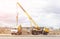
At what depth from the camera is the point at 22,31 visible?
1812 inches

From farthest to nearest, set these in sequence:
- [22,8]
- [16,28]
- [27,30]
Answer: [22,8], [27,30], [16,28]

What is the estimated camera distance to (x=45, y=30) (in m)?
44.9

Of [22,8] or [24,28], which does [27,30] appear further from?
[22,8]

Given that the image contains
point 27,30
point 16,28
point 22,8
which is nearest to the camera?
point 16,28

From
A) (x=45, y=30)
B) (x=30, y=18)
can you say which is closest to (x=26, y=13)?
(x=30, y=18)

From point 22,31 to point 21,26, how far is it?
1677 mm

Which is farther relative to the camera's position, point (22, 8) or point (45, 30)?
point (22, 8)

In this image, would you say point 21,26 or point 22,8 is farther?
point 22,8

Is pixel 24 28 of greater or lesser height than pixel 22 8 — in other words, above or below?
below

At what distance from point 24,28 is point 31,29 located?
1679 mm

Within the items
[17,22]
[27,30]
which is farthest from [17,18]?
[27,30]

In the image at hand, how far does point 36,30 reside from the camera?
149ft

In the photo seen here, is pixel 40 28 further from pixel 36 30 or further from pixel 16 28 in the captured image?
pixel 16 28

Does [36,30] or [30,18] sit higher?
[30,18]
